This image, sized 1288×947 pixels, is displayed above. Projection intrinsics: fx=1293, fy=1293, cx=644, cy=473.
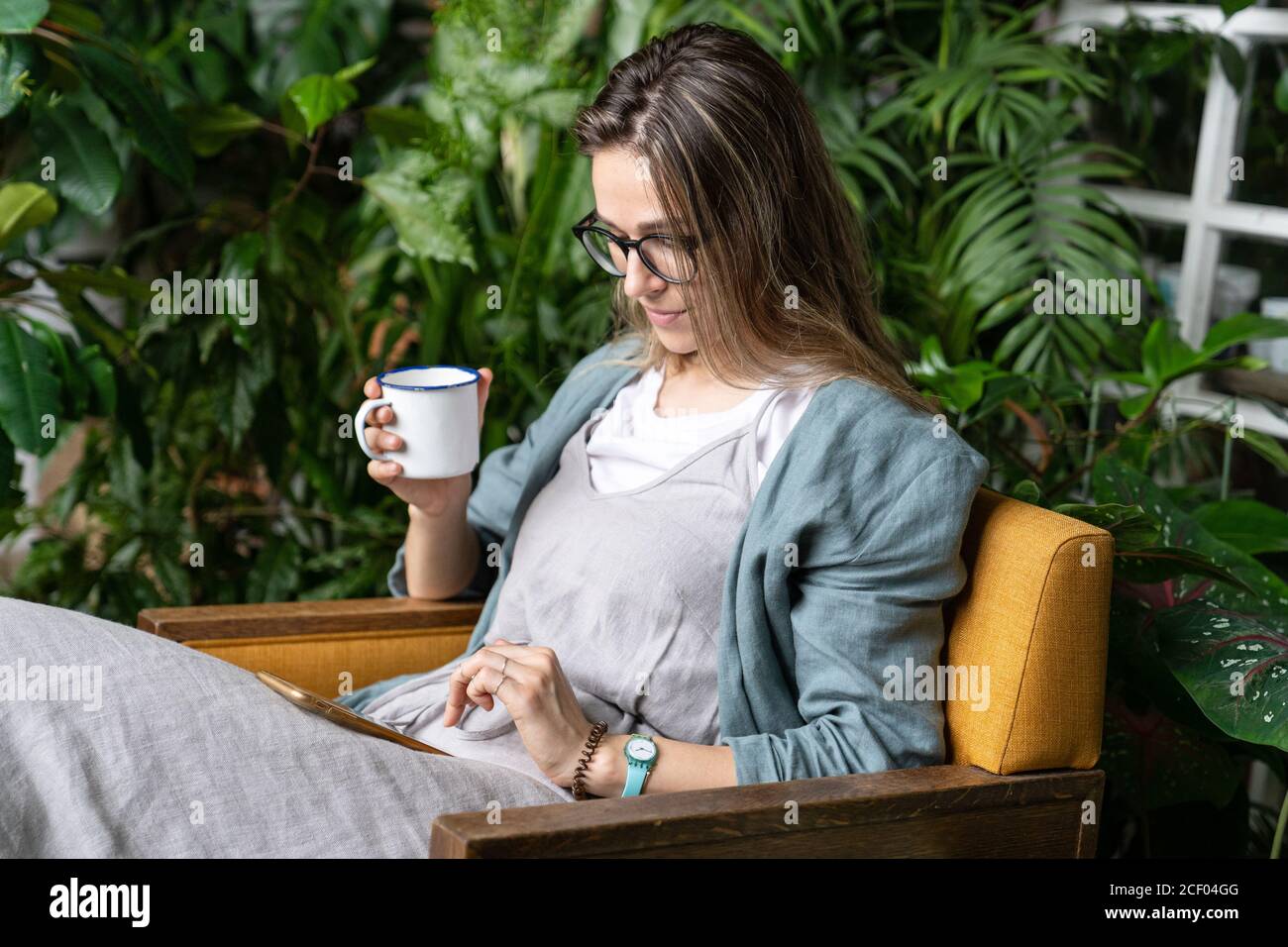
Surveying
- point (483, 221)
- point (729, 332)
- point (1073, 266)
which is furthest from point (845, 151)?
point (729, 332)

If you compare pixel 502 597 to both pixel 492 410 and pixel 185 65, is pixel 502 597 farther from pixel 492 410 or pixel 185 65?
pixel 185 65

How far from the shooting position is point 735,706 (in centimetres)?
124

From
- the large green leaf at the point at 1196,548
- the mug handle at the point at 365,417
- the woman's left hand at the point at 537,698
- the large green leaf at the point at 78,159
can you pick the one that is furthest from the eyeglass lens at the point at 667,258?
the large green leaf at the point at 78,159

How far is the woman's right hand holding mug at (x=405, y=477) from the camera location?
4.20ft

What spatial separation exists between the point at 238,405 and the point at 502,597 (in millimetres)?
815

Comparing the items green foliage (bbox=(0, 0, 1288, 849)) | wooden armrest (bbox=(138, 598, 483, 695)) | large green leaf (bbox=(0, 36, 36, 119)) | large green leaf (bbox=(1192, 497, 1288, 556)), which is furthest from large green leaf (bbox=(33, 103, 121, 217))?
large green leaf (bbox=(1192, 497, 1288, 556))

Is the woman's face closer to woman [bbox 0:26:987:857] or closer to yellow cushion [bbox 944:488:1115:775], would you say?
woman [bbox 0:26:987:857]

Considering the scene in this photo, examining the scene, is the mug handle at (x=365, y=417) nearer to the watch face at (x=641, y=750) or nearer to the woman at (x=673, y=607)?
the woman at (x=673, y=607)

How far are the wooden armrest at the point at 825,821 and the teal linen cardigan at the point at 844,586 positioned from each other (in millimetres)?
60

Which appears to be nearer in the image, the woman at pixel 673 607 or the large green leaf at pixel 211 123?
the woman at pixel 673 607

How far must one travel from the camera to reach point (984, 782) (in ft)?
3.76

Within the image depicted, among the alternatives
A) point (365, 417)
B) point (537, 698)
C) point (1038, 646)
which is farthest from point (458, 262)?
point (1038, 646)

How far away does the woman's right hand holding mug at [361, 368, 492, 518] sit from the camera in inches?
50.4

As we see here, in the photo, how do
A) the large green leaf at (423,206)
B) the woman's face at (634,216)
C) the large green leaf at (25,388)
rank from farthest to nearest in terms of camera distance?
1. the large green leaf at (423,206)
2. the large green leaf at (25,388)
3. the woman's face at (634,216)
